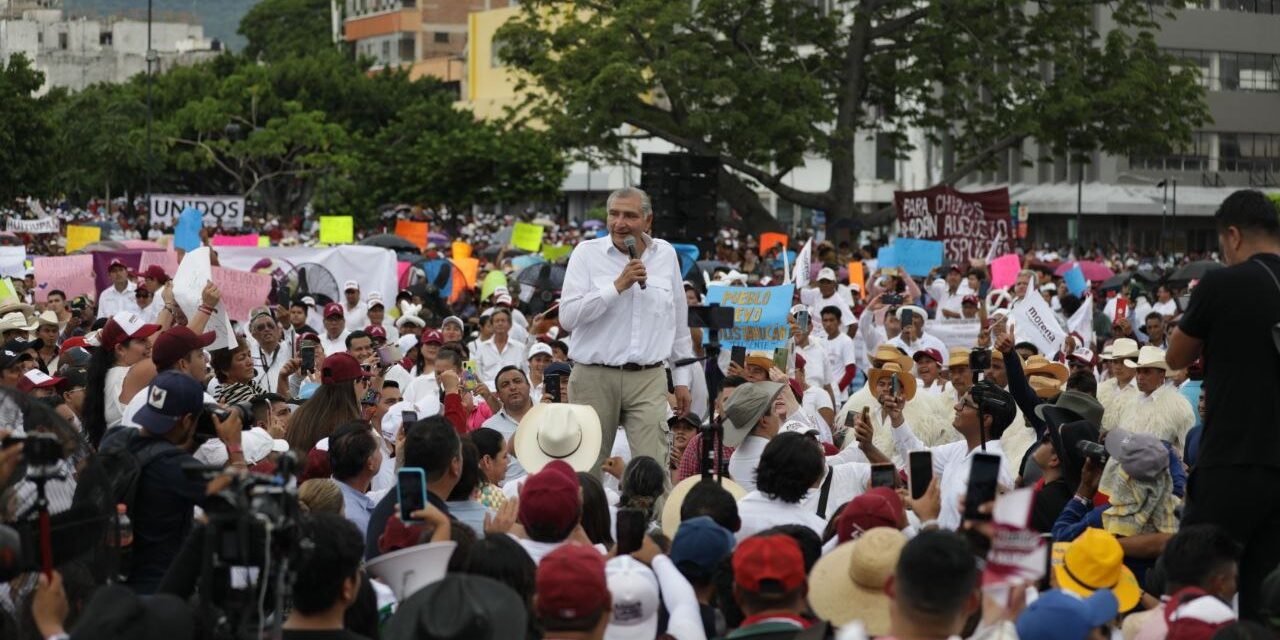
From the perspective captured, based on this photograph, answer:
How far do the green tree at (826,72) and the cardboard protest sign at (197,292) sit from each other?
24137 mm

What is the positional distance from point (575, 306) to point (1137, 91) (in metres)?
28.8

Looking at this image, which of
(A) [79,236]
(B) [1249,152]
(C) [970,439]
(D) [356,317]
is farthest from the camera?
(B) [1249,152]

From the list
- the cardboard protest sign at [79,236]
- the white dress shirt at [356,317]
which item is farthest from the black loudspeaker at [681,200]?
the cardboard protest sign at [79,236]

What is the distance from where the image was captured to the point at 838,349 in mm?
17016

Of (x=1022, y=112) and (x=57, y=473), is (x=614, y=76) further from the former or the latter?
(x=57, y=473)

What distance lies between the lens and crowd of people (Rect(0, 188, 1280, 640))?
17.2ft

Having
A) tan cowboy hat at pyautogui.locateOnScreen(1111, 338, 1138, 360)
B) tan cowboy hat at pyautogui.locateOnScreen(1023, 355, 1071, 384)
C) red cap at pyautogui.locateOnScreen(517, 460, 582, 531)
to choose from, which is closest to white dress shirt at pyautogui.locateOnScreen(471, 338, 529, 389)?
tan cowboy hat at pyautogui.locateOnScreen(1111, 338, 1138, 360)

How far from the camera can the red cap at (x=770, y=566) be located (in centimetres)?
558

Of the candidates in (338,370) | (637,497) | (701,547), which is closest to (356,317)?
(338,370)

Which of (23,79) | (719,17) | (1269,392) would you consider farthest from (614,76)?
(1269,392)

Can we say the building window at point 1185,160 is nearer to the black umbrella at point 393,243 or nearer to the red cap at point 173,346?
the black umbrella at point 393,243

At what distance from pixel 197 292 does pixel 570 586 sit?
704cm

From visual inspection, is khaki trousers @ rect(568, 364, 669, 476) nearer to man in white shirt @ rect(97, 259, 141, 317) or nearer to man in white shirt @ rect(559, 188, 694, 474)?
man in white shirt @ rect(559, 188, 694, 474)

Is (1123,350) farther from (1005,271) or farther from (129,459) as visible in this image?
(1005,271)
